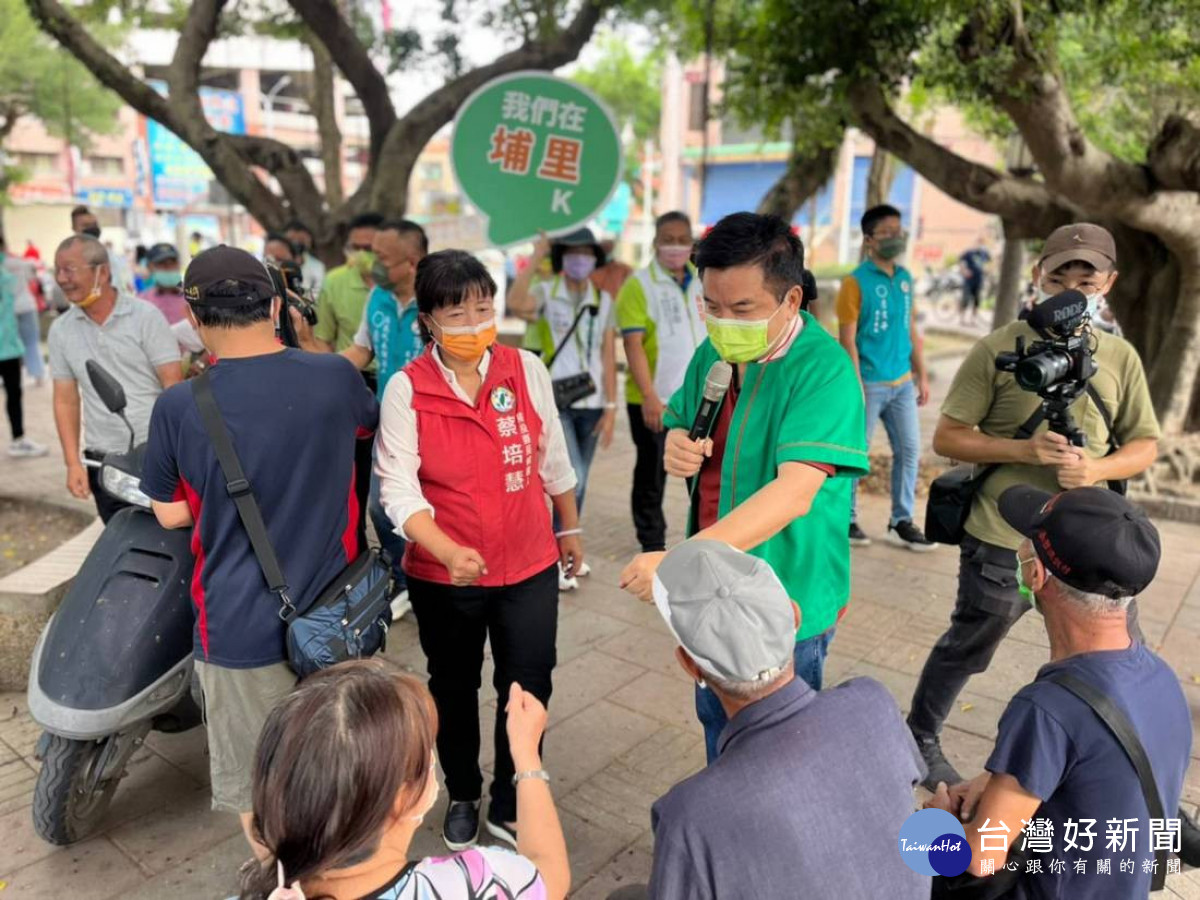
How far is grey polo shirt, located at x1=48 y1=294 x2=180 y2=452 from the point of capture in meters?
3.83

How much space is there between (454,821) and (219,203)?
1404 inches

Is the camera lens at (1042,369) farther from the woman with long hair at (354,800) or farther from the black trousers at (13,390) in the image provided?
the black trousers at (13,390)

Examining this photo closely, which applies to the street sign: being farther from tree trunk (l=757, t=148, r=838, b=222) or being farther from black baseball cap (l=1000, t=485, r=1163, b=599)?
tree trunk (l=757, t=148, r=838, b=222)

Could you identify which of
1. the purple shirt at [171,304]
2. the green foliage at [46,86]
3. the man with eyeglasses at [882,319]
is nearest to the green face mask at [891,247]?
the man with eyeglasses at [882,319]

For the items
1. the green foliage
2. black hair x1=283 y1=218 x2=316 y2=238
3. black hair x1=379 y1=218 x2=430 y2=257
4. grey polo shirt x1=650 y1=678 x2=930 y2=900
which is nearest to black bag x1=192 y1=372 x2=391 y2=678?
grey polo shirt x1=650 y1=678 x2=930 y2=900

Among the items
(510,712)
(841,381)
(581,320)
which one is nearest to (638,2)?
(581,320)

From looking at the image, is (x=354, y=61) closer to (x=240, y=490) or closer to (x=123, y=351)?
(x=123, y=351)

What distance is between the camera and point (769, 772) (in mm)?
1388

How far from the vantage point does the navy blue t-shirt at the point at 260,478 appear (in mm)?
2121

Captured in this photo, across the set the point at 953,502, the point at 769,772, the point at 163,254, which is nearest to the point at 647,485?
the point at 953,502

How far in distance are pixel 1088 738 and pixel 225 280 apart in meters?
2.06

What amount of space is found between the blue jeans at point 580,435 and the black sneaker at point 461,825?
2.12m

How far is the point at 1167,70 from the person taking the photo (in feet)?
22.9

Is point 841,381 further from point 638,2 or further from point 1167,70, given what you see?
point 638,2
